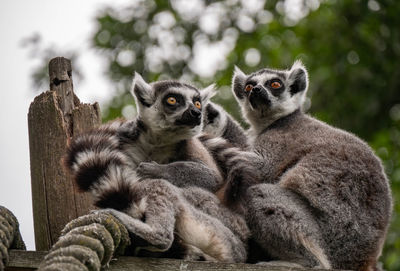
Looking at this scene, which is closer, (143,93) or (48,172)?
(48,172)

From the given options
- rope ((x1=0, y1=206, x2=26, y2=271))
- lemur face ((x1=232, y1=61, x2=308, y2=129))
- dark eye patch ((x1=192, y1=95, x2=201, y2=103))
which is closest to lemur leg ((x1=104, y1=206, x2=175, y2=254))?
rope ((x1=0, y1=206, x2=26, y2=271))

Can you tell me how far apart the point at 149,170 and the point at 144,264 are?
3.86ft

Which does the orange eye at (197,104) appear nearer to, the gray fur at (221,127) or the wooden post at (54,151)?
the gray fur at (221,127)

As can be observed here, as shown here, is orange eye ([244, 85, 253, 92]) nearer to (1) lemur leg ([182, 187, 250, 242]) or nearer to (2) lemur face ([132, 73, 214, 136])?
(2) lemur face ([132, 73, 214, 136])

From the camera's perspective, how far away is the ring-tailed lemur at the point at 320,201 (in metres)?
4.42

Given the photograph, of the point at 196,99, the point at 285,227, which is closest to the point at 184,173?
the point at 285,227

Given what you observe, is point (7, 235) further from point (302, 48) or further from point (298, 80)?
point (302, 48)

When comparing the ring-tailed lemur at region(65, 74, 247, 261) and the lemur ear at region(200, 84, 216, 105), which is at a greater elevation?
the lemur ear at region(200, 84, 216, 105)

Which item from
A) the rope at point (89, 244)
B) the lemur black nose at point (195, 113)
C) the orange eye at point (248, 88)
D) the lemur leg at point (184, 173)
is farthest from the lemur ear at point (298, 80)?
the rope at point (89, 244)

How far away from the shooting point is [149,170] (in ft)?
15.6

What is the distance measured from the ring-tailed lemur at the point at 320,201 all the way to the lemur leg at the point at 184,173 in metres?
0.24

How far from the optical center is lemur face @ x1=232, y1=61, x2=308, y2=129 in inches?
236

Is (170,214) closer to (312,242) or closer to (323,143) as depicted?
(312,242)

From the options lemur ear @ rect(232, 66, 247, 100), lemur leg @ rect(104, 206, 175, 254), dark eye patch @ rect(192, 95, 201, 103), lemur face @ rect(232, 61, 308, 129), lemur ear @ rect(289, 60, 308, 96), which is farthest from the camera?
lemur ear @ rect(232, 66, 247, 100)
